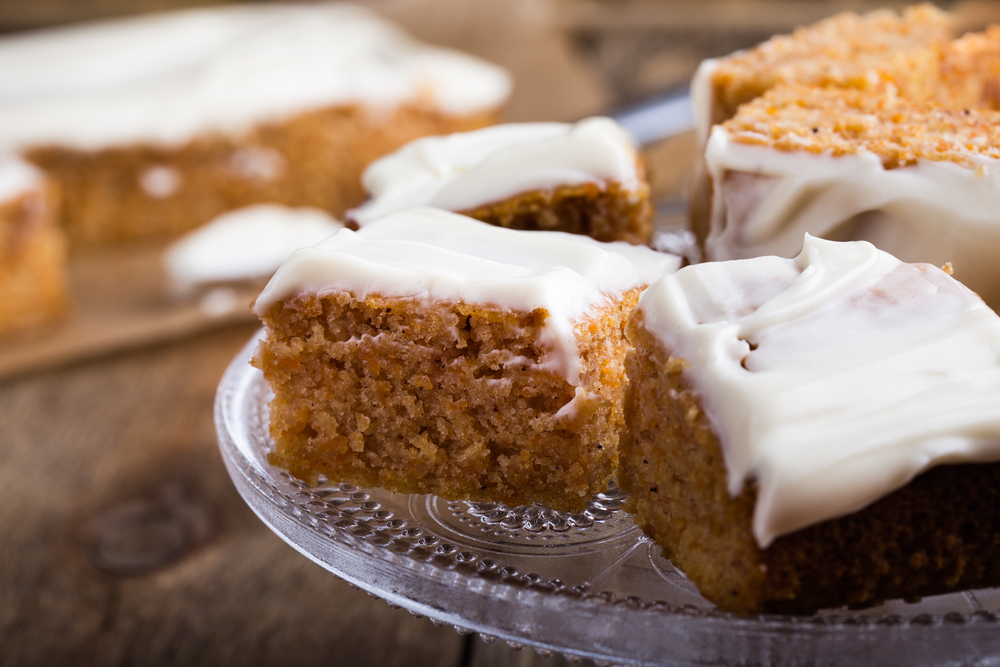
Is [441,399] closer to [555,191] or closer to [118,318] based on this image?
[555,191]

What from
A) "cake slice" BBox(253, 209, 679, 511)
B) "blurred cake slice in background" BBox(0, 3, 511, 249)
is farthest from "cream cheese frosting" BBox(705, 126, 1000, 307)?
"blurred cake slice in background" BBox(0, 3, 511, 249)

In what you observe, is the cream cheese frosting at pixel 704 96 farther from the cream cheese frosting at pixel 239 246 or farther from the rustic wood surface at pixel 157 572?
the cream cheese frosting at pixel 239 246

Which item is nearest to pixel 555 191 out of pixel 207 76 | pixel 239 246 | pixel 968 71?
pixel 968 71

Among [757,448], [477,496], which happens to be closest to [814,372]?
[757,448]

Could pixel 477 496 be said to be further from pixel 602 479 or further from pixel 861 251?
pixel 861 251

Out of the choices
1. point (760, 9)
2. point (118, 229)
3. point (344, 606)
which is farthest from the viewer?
point (760, 9)

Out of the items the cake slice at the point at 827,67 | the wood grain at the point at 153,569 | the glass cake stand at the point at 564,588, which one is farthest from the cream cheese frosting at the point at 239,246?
the glass cake stand at the point at 564,588

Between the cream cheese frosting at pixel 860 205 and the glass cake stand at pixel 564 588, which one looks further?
the cream cheese frosting at pixel 860 205
